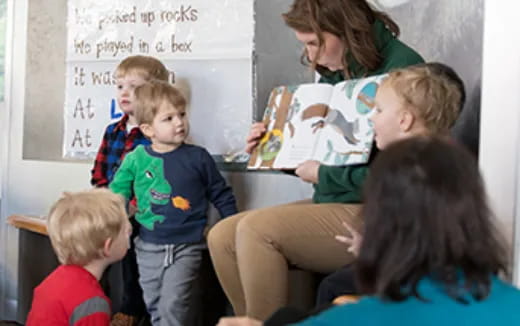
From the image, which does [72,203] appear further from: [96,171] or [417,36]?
[417,36]

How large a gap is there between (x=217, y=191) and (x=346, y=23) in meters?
0.78

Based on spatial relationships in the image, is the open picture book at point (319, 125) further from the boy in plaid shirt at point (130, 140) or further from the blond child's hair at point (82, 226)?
the boy in plaid shirt at point (130, 140)

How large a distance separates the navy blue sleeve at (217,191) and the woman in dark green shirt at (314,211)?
0.98ft

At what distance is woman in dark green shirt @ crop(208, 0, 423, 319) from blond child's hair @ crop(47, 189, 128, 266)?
1.10 feet

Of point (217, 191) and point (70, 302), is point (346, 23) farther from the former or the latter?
point (70, 302)

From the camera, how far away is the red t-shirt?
6.40 feet

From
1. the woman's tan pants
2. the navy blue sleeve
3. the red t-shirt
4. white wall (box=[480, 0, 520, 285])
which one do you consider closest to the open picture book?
the woman's tan pants

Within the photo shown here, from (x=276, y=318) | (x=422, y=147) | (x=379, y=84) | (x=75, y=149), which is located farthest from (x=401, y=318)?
(x=75, y=149)

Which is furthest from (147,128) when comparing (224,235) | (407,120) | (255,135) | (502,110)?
(502,110)

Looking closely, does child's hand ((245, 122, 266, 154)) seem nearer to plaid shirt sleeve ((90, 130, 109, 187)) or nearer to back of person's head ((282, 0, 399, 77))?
back of person's head ((282, 0, 399, 77))

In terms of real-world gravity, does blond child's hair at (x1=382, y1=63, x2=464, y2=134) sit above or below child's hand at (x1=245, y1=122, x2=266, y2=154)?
above

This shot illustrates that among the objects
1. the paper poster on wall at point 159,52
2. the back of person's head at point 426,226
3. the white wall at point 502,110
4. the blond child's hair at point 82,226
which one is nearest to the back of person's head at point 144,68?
the paper poster on wall at point 159,52

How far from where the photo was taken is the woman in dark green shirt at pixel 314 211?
6.64 feet

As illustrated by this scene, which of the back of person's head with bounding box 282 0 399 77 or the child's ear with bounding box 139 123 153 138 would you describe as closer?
the back of person's head with bounding box 282 0 399 77
